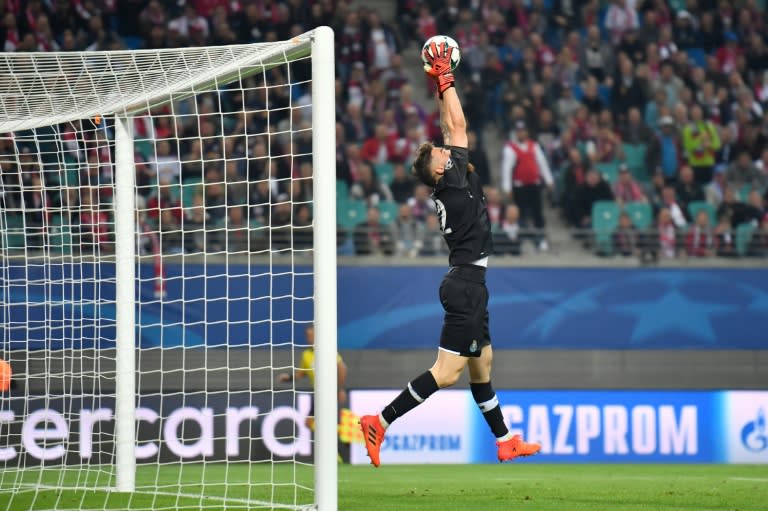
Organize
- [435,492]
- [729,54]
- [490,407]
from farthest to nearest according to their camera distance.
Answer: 1. [729,54]
2. [435,492]
3. [490,407]

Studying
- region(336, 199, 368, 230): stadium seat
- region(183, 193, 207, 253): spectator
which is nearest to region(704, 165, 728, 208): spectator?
region(336, 199, 368, 230): stadium seat

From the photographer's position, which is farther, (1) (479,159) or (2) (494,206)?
(1) (479,159)

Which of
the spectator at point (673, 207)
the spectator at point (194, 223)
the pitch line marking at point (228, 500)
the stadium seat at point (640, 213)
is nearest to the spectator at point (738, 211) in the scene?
the spectator at point (673, 207)

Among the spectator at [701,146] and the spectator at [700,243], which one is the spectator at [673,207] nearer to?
the spectator at [700,243]

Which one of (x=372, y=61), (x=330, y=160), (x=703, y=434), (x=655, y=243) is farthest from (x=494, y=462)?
(x=330, y=160)

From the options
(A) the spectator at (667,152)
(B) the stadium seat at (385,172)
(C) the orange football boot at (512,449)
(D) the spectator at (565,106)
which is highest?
(D) the spectator at (565,106)

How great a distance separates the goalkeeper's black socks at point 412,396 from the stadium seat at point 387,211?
961 centimetres

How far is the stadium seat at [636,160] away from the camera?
19391 millimetres

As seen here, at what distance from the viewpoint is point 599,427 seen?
1602 centimetres

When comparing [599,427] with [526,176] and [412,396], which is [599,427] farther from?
[412,396]

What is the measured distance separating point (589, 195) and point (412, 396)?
35.2 feet

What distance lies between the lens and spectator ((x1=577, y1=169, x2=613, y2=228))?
18.3 metres

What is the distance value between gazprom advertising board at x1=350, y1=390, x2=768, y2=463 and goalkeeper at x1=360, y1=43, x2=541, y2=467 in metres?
7.51

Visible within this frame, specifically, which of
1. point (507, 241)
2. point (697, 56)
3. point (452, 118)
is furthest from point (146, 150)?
point (452, 118)
